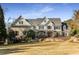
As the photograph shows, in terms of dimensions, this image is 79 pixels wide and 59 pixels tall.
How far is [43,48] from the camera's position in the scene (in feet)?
14.5

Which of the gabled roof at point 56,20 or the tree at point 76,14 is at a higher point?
the tree at point 76,14

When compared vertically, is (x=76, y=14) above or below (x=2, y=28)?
above

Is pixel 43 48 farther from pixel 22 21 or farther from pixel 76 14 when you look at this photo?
pixel 76 14

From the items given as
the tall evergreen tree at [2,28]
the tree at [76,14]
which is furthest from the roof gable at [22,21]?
the tree at [76,14]

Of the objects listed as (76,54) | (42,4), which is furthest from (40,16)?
(76,54)

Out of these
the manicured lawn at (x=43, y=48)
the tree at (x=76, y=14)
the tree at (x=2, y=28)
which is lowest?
the manicured lawn at (x=43, y=48)

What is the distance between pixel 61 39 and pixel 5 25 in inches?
20.0

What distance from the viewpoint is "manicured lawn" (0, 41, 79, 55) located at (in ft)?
14.4

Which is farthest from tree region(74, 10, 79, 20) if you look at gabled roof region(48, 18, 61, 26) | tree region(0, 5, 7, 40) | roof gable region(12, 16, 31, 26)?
tree region(0, 5, 7, 40)

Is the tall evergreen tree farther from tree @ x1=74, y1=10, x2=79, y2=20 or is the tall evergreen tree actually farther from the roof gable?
tree @ x1=74, y1=10, x2=79, y2=20

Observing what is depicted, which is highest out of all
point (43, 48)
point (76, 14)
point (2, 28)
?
point (76, 14)

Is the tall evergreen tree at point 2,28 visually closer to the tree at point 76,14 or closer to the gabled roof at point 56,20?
the gabled roof at point 56,20

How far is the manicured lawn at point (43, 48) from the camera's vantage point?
4402mm

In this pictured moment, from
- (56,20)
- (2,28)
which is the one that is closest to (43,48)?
(56,20)
